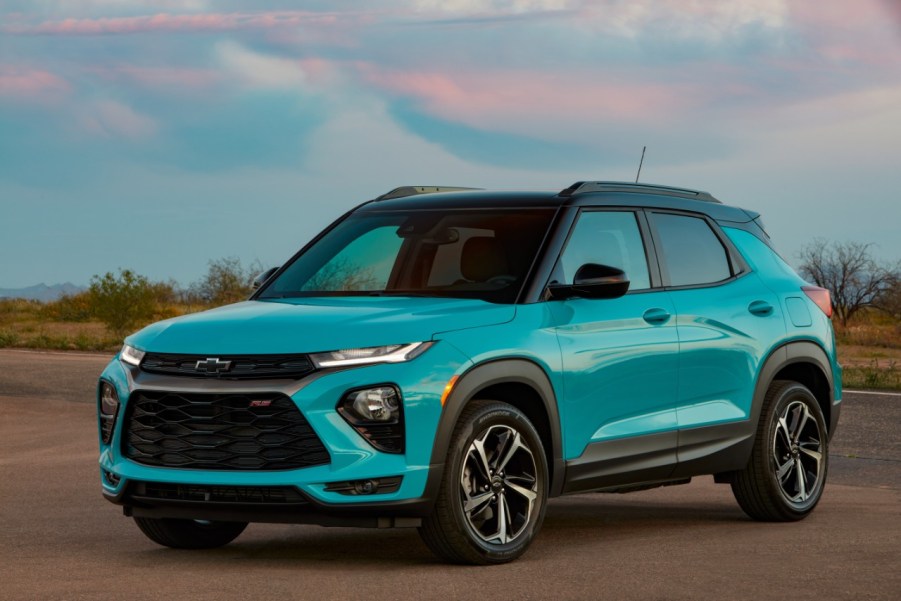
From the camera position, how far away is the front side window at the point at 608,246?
8062 millimetres

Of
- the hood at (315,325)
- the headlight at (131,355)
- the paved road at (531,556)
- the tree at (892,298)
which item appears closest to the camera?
the paved road at (531,556)

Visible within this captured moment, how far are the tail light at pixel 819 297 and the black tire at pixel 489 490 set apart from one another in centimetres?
316

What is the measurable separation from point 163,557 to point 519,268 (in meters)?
2.38

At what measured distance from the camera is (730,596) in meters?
6.47

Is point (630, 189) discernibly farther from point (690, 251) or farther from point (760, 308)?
point (760, 308)

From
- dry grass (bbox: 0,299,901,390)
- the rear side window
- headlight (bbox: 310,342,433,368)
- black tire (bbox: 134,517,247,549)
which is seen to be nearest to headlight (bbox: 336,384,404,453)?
headlight (bbox: 310,342,433,368)

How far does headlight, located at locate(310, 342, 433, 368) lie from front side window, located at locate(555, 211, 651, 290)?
140cm

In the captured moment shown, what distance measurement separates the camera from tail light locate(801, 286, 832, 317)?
9.80 metres

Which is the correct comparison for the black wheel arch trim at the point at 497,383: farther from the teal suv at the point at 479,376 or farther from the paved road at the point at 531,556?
the paved road at the point at 531,556

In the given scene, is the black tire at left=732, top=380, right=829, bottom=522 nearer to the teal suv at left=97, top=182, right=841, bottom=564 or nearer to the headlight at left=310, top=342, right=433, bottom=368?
the teal suv at left=97, top=182, right=841, bottom=564

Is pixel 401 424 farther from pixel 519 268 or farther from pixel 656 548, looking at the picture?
pixel 656 548

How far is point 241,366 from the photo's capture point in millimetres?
6820

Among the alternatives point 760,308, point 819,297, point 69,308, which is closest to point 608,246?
point 760,308

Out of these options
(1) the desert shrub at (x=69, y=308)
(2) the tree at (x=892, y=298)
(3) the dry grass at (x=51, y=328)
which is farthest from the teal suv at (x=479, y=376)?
(1) the desert shrub at (x=69, y=308)
